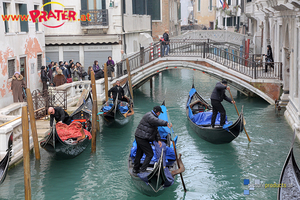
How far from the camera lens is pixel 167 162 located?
243 inches

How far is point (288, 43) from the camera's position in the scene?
1088 centimetres

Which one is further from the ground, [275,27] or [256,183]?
[275,27]

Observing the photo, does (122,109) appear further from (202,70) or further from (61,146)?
(202,70)

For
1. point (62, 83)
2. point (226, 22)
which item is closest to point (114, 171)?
point (62, 83)

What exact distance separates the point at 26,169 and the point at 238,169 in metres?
3.64

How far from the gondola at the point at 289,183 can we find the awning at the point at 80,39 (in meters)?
10.4

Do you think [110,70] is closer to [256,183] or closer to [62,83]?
[62,83]

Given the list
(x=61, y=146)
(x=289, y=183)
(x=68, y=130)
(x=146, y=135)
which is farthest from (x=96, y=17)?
(x=289, y=183)

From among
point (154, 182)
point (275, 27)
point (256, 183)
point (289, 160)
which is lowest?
point (256, 183)

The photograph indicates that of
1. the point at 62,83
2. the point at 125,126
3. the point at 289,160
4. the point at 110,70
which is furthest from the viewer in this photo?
the point at 110,70

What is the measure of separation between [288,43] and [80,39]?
24.1ft

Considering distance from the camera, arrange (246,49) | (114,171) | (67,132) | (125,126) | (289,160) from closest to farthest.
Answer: (289,160), (114,171), (67,132), (125,126), (246,49)

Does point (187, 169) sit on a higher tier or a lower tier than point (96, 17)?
lower

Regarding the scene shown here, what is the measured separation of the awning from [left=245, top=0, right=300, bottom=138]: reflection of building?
5362mm
